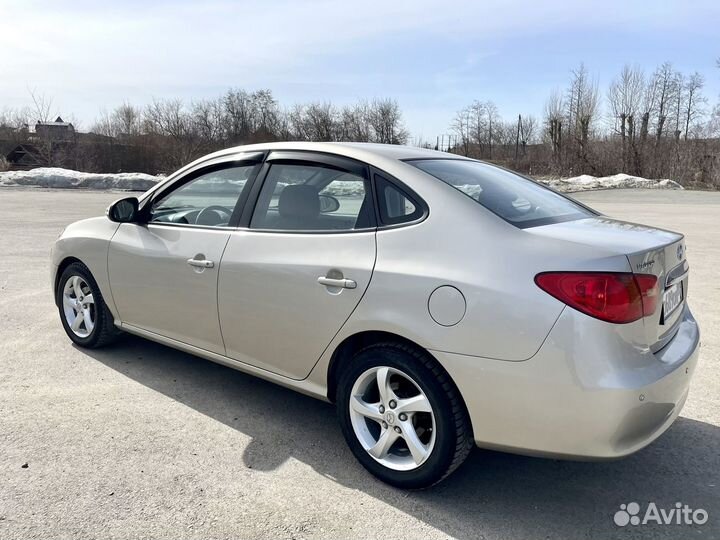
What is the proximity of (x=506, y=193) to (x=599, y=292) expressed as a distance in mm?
991

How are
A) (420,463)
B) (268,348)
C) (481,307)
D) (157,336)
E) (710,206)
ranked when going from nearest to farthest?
1. (481,307)
2. (420,463)
3. (268,348)
4. (157,336)
5. (710,206)

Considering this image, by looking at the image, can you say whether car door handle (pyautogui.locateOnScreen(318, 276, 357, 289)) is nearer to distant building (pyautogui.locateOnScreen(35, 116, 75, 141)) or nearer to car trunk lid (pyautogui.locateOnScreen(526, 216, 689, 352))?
car trunk lid (pyautogui.locateOnScreen(526, 216, 689, 352))

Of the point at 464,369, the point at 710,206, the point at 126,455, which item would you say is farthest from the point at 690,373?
the point at 710,206

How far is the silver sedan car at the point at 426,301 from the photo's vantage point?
2.32 meters

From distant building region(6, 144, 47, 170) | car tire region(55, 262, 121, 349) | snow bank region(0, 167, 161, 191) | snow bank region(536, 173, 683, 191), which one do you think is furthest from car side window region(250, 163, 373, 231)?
distant building region(6, 144, 47, 170)

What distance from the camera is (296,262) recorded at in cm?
307

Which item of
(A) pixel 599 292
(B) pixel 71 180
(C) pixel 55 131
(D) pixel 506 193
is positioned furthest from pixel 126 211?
(C) pixel 55 131

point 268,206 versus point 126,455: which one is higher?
point 268,206

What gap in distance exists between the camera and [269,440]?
3326 mm

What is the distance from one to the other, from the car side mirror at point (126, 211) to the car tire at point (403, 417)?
210 cm

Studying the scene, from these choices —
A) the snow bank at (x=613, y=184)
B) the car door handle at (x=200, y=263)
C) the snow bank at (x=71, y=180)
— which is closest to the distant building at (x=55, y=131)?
the snow bank at (x=71, y=180)

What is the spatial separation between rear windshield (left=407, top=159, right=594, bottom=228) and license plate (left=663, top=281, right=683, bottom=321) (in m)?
0.62

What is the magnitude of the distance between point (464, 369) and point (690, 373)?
1.14 meters

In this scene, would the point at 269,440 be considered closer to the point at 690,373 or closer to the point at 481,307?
the point at 481,307
